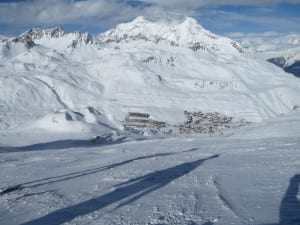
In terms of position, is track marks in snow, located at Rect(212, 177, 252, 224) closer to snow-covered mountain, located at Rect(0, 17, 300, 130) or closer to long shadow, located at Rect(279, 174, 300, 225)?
long shadow, located at Rect(279, 174, 300, 225)

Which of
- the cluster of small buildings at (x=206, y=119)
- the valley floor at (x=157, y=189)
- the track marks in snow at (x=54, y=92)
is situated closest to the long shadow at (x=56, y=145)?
the valley floor at (x=157, y=189)

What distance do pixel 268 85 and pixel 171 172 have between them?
150051 mm

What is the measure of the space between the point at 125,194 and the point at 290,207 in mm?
4208

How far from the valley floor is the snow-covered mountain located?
72.9m

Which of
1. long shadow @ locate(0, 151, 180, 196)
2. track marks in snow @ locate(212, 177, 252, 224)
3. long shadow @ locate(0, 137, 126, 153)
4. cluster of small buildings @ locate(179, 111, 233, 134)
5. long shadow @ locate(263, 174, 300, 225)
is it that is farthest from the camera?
cluster of small buildings @ locate(179, 111, 233, 134)

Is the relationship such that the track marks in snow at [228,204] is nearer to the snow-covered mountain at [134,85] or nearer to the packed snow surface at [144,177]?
the packed snow surface at [144,177]

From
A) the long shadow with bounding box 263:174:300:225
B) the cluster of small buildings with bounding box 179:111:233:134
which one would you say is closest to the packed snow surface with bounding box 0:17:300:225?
the long shadow with bounding box 263:174:300:225

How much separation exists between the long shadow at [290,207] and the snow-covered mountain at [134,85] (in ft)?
263

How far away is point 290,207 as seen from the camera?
10.2m

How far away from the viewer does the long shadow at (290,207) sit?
9229 mm

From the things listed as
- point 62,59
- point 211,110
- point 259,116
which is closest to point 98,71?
point 62,59

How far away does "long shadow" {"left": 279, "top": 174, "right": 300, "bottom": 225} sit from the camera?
9.23m

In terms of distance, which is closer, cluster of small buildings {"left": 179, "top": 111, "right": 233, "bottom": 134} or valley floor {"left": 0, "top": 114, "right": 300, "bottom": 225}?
valley floor {"left": 0, "top": 114, "right": 300, "bottom": 225}

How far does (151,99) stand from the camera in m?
132
